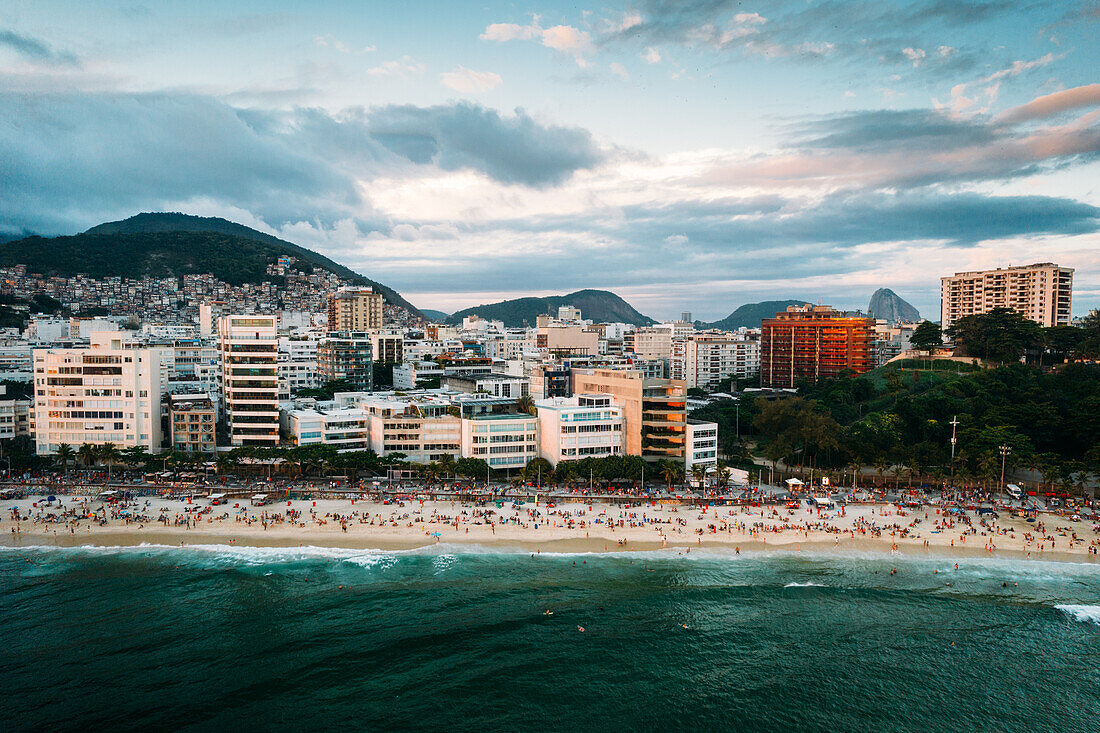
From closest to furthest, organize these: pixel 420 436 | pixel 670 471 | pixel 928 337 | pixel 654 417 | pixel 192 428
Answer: pixel 670 471, pixel 654 417, pixel 420 436, pixel 192 428, pixel 928 337

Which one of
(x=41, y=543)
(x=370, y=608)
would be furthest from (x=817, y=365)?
(x=41, y=543)

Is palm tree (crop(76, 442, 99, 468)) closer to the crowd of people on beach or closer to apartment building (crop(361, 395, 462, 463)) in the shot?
the crowd of people on beach

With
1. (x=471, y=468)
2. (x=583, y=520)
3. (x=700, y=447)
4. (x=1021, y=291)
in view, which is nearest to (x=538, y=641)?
(x=583, y=520)

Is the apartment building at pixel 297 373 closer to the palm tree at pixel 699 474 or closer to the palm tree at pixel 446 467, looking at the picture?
the palm tree at pixel 446 467

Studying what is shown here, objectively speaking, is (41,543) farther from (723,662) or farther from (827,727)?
(827,727)

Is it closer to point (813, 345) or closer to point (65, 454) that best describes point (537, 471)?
point (65, 454)

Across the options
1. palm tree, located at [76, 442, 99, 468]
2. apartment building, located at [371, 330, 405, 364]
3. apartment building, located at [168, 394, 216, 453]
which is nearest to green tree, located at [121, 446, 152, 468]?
palm tree, located at [76, 442, 99, 468]
